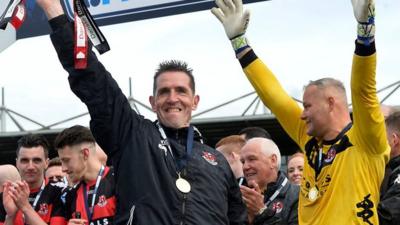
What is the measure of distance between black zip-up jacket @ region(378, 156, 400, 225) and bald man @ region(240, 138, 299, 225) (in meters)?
1.04

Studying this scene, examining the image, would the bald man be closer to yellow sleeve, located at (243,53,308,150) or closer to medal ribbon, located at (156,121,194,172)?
yellow sleeve, located at (243,53,308,150)

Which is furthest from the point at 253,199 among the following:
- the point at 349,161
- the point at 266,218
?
the point at 349,161

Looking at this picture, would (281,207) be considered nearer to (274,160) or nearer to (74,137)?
(274,160)

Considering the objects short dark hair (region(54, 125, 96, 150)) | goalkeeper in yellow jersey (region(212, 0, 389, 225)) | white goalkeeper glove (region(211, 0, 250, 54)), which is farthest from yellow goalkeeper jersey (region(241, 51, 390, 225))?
short dark hair (region(54, 125, 96, 150))

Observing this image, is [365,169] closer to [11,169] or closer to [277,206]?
[277,206]

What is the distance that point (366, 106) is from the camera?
4.40 metres

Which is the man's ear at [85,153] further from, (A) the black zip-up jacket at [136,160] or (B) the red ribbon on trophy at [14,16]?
(B) the red ribbon on trophy at [14,16]

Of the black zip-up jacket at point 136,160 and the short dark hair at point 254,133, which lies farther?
the short dark hair at point 254,133

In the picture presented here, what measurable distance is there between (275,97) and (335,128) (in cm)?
48

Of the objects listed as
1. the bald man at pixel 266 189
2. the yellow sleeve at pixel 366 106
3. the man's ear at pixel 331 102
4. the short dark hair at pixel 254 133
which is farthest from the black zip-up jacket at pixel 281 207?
the short dark hair at pixel 254 133

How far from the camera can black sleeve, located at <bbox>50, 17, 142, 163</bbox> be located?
3.64 metres

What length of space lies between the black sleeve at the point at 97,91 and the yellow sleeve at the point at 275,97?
145cm

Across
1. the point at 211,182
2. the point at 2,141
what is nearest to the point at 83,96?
the point at 211,182

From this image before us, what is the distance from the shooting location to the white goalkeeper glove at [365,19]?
4.14 meters
